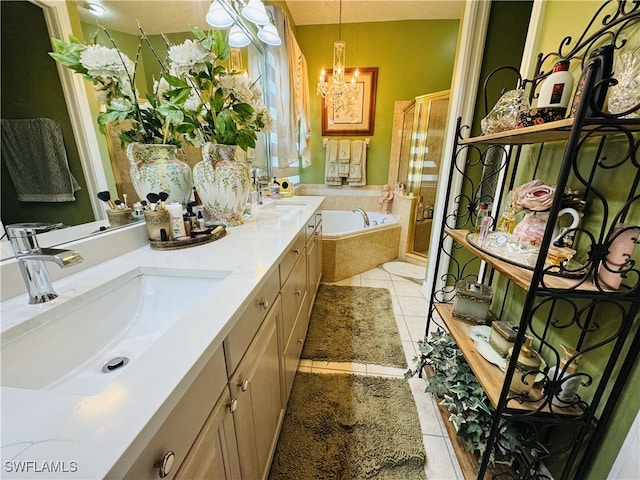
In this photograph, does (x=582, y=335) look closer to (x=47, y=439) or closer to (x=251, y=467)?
(x=251, y=467)

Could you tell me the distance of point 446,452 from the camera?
112 cm

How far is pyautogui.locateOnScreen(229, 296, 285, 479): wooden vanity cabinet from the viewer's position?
2.20ft

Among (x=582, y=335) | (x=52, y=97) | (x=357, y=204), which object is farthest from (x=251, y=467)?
(x=357, y=204)

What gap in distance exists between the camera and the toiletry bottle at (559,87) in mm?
713

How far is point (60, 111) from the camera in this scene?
73cm

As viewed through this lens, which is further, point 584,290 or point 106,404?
point 584,290

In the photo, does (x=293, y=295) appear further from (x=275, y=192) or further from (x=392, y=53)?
(x=392, y=53)

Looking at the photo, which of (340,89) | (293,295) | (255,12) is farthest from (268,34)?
(293,295)

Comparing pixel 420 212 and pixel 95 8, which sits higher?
pixel 95 8

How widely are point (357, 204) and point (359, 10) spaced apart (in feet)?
7.38

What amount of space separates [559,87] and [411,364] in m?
1.49

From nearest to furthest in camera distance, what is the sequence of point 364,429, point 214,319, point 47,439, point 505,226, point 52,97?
point 47,439, point 214,319, point 52,97, point 505,226, point 364,429

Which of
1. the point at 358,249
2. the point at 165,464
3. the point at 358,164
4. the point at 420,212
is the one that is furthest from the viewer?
the point at 358,164

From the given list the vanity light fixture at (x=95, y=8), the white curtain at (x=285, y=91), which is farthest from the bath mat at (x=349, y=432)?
the white curtain at (x=285, y=91)
